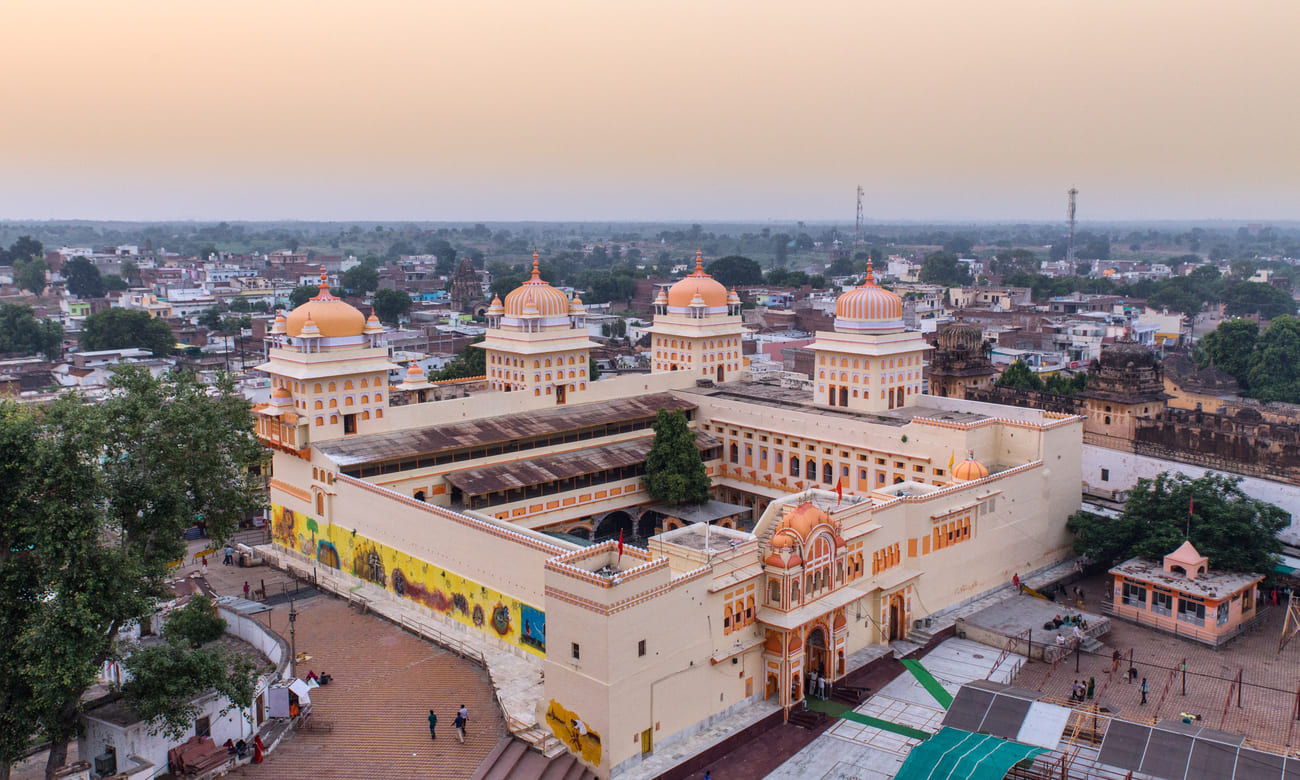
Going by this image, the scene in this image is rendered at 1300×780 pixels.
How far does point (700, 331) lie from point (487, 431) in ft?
39.6

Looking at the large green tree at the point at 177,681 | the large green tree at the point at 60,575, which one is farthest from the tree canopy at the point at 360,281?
the large green tree at the point at 177,681

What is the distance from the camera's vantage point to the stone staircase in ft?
70.8

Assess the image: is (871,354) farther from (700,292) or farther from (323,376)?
(323,376)

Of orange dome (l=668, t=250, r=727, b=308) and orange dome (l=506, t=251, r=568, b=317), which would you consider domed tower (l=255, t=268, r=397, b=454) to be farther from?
orange dome (l=668, t=250, r=727, b=308)

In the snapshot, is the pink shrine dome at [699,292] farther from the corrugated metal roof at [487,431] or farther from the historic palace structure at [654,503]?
the corrugated metal roof at [487,431]

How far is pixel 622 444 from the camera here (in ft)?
129

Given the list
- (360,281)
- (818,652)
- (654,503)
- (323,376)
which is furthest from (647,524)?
(360,281)

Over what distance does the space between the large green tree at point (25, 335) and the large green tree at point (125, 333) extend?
10.7 feet

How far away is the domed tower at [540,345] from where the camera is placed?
39.6 metres

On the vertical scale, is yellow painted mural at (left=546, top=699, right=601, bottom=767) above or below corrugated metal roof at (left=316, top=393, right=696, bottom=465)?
below

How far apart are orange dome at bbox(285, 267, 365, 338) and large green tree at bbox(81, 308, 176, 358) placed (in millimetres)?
50034

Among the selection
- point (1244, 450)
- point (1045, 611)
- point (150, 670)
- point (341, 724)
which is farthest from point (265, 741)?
point (1244, 450)

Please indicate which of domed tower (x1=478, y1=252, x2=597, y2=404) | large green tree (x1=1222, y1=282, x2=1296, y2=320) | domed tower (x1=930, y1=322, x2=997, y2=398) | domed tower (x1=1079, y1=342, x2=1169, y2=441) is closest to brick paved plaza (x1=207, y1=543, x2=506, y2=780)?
domed tower (x1=478, y1=252, x2=597, y2=404)

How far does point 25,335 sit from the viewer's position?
8056 cm
